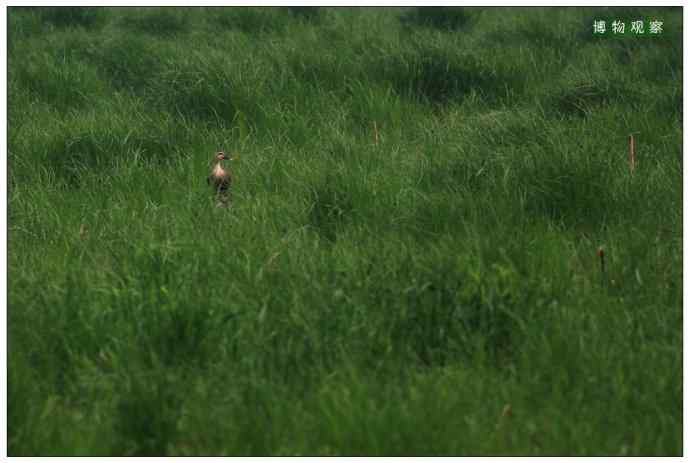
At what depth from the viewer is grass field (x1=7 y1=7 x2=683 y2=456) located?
229cm

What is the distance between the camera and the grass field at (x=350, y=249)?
2289 mm

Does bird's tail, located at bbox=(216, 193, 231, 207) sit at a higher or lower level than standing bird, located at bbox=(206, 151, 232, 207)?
lower

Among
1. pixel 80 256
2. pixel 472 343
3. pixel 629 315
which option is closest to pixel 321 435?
pixel 472 343

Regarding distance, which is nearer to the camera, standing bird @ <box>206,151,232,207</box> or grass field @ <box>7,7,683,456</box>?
grass field @ <box>7,7,683,456</box>

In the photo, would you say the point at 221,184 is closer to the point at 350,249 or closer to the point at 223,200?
the point at 223,200

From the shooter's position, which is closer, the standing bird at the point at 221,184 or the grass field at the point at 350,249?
the grass field at the point at 350,249

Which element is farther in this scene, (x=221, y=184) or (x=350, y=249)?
(x=221, y=184)

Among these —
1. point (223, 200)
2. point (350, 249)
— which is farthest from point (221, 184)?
point (350, 249)

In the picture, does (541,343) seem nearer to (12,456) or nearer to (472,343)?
(472,343)

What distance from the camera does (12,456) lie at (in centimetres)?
227

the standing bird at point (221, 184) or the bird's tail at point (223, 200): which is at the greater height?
the standing bird at point (221, 184)

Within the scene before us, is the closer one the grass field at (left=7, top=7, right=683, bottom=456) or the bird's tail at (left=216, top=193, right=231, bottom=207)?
the grass field at (left=7, top=7, right=683, bottom=456)

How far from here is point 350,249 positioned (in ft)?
10.4

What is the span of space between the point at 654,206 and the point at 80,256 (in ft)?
6.81
